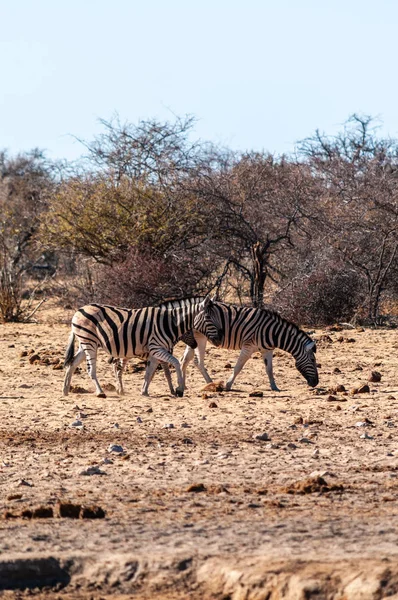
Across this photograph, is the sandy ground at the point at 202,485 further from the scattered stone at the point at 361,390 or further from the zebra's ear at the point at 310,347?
the zebra's ear at the point at 310,347

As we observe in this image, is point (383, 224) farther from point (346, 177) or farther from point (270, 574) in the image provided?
point (270, 574)

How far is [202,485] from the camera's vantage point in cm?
741

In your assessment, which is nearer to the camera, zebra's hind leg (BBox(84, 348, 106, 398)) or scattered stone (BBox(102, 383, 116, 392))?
zebra's hind leg (BBox(84, 348, 106, 398))

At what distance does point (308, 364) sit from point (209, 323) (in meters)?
1.26

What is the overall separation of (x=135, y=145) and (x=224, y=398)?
844 cm

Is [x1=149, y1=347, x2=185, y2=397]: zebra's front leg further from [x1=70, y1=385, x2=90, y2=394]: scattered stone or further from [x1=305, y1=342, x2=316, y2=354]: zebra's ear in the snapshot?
[x1=305, y1=342, x2=316, y2=354]: zebra's ear

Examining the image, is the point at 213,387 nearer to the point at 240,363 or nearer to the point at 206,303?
the point at 240,363

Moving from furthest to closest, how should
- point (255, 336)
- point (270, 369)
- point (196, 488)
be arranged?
point (255, 336)
point (270, 369)
point (196, 488)

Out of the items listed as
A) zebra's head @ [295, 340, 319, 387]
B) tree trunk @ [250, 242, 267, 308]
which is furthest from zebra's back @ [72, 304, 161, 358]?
tree trunk @ [250, 242, 267, 308]

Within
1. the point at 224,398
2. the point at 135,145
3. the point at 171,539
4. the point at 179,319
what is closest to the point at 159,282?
the point at 135,145

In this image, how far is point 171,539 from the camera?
239 inches

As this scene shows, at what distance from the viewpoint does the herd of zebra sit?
40.9ft

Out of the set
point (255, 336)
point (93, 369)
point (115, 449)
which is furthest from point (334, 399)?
point (115, 449)

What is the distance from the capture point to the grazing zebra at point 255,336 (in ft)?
42.0
